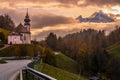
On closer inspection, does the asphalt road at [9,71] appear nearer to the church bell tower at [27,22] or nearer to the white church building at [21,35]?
the white church building at [21,35]

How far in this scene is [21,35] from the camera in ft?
586

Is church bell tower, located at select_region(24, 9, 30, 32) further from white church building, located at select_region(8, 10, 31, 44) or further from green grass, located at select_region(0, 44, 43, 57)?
green grass, located at select_region(0, 44, 43, 57)

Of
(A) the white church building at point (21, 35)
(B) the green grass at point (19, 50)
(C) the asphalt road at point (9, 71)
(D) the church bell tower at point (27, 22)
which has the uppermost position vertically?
(D) the church bell tower at point (27, 22)

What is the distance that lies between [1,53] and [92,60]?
120 ft

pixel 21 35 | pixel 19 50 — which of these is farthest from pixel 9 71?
pixel 21 35

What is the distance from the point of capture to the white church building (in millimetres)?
178250

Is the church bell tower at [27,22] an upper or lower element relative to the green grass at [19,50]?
upper

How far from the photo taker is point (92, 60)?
138m

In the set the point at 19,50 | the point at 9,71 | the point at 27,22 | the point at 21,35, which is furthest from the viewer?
the point at 27,22

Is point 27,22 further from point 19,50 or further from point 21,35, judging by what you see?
point 19,50

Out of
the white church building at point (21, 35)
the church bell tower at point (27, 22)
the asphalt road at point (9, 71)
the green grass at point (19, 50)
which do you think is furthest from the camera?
the church bell tower at point (27, 22)

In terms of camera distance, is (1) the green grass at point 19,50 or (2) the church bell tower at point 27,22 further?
(2) the church bell tower at point 27,22

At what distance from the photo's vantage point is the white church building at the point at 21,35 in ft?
585

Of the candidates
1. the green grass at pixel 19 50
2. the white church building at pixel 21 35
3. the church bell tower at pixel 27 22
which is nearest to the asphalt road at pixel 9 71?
the green grass at pixel 19 50
